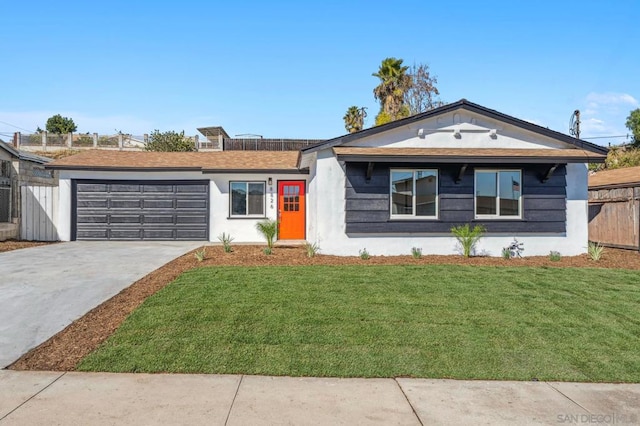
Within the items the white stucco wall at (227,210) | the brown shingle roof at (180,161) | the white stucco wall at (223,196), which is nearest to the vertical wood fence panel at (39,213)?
the brown shingle roof at (180,161)

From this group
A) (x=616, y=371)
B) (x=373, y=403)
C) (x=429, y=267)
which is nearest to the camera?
(x=373, y=403)

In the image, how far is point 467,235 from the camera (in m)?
10.9

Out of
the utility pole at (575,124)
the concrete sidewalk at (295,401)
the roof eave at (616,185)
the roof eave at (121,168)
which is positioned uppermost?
the utility pole at (575,124)

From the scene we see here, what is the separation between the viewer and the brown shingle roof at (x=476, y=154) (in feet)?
35.0

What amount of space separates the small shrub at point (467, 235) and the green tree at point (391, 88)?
21565mm

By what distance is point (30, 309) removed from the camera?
20.4 feet

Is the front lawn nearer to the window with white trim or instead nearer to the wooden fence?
the wooden fence

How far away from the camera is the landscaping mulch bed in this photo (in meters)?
4.70

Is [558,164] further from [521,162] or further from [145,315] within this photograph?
[145,315]

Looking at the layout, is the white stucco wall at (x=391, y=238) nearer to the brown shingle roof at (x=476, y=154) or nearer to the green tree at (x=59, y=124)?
the brown shingle roof at (x=476, y=154)

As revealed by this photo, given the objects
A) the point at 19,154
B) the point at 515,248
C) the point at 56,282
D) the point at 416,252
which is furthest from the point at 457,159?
the point at 19,154

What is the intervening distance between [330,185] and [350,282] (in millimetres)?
4060

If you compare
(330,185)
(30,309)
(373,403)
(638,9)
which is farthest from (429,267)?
(638,9)

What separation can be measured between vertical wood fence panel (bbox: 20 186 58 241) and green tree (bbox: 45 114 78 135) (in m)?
45.2
